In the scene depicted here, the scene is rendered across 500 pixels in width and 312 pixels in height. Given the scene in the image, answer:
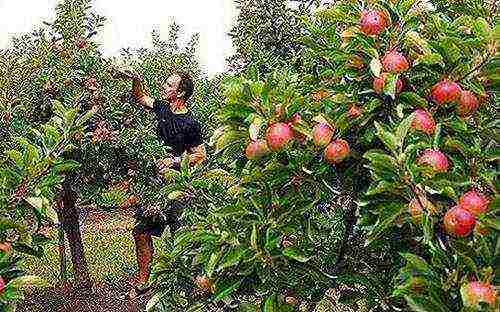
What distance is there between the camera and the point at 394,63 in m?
2.22

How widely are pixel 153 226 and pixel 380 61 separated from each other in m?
4.82

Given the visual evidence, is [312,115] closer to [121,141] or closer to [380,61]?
[380,61]

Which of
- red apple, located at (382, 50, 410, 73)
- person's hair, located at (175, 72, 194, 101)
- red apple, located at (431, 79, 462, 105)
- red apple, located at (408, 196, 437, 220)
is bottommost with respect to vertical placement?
red apple, located at (408, 196, 437, 220)

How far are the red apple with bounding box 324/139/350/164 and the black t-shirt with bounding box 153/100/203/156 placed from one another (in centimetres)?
264

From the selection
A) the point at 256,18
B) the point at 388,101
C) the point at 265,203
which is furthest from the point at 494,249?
the point at 256,18

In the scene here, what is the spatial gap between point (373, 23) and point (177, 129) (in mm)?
2722

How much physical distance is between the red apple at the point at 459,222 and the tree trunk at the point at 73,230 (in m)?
6.75

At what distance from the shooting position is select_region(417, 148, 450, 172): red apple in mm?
1986

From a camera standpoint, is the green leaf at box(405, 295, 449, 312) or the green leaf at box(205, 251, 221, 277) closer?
the green leaf at box(405, 295, 449, 312)

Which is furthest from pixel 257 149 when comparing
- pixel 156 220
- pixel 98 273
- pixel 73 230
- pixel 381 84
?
pixel 98 273

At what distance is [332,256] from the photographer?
2676mm

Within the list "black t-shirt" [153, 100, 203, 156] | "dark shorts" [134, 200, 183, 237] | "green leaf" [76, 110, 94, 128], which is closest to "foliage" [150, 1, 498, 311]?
"green leaf" [76, 110, 94, 128]

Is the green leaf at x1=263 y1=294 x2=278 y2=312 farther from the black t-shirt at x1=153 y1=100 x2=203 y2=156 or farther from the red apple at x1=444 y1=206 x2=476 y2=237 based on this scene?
the black t-shirt at x1=153 y1=100 x2=203 y2=156

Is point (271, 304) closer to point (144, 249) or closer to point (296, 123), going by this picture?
point (296, 123)
